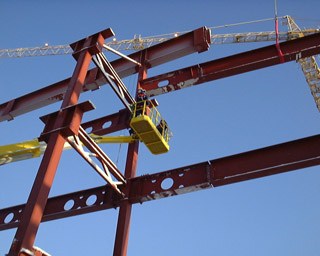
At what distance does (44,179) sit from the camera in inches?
313

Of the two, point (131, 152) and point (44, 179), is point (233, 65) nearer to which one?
point (131, 152)

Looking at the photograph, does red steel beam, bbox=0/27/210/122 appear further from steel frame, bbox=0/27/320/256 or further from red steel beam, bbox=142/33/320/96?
red steel beam, bbox=142/33/320/96

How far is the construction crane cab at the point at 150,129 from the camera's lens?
11.0m

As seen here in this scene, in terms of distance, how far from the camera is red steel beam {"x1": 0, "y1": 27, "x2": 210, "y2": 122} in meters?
12.9

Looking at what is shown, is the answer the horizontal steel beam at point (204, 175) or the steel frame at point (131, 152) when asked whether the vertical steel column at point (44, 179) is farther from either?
the horizontal steel beam at point (204, 175)

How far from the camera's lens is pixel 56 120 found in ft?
30.0

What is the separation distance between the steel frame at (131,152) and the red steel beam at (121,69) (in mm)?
37

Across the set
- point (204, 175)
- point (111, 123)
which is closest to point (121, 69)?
point (111, 123)

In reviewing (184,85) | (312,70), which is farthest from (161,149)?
(312,70)

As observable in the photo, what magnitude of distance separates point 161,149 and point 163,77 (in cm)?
254

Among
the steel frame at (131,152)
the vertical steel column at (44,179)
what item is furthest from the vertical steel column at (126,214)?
the vertical steel column at (44,179)

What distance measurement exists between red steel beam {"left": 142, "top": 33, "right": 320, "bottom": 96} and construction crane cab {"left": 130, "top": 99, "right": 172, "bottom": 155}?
1.00 m

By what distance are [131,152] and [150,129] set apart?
1.25 m

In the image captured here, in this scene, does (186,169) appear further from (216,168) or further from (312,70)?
(312,70)
